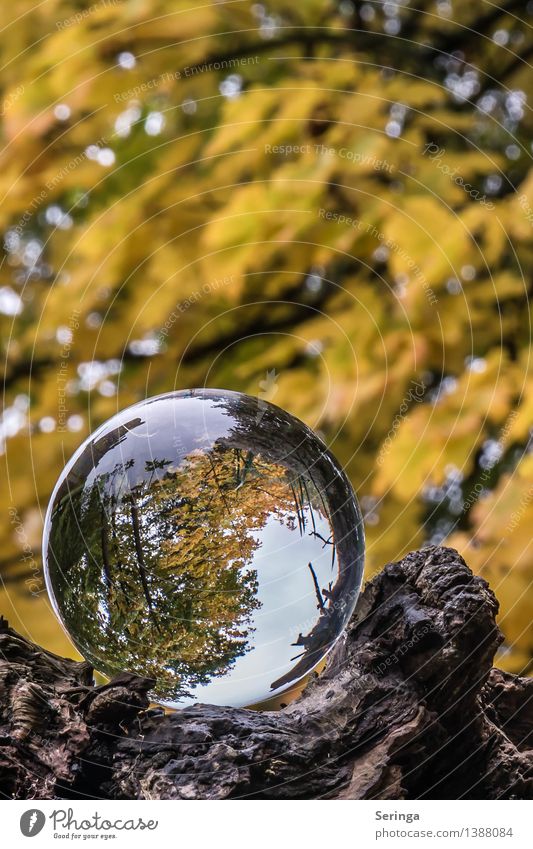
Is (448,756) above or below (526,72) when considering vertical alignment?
below

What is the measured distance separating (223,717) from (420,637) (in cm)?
25

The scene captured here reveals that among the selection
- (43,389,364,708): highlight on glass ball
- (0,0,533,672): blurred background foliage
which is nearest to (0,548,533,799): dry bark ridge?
(43,389,364,708): highlight on glass ball

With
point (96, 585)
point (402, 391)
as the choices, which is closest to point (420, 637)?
point (96, 585)

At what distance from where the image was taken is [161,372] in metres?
2.38

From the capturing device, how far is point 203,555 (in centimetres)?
102

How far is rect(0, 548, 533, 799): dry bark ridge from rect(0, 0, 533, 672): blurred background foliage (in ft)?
2.20

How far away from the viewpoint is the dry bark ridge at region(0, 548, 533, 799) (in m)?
0.99

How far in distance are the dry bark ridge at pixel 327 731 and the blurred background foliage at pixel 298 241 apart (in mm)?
672

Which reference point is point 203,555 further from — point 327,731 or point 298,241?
point 298,241

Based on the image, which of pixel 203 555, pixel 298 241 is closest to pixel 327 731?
pixel 203 555

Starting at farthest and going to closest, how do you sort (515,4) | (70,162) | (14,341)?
(14,341) < (515,4) < (70,162)

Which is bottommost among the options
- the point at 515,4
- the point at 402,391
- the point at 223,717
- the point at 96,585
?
the point at 223,717

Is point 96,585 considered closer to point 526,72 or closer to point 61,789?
point 61,789
